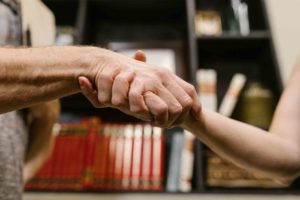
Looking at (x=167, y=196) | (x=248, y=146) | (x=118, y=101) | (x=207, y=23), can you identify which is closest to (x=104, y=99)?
(x=118, y=101)

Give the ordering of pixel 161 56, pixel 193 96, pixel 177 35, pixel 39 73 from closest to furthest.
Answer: pixel 39 73 → pixel 193 96 → pixel 161 56 → pixel 177 35

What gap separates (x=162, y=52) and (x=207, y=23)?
29cm

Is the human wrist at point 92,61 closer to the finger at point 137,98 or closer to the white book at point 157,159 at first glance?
the finger at point 137,98

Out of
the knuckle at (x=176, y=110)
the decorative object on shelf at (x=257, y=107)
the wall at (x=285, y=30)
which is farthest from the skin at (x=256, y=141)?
the wall at (x=285, y=30)

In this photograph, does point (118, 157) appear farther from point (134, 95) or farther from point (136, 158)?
point (134, 95)

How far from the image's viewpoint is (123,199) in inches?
68.5

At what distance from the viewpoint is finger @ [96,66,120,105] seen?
2.69 ft

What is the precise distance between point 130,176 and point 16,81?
1.07 metres

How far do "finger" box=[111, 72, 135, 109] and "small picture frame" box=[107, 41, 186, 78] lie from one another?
1.40 metres

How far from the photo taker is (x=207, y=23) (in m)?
2.26

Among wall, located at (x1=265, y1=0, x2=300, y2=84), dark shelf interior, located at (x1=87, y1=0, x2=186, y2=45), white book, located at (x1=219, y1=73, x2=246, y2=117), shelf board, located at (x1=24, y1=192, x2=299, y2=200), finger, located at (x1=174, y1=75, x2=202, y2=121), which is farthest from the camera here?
dark shelf interior, located at (x1=87, y1=0, x2=186, y2=45)

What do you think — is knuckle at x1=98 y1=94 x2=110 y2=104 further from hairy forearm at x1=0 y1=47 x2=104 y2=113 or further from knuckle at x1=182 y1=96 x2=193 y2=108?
knuckle at x1=182 y1=96 x2=193 y2=108

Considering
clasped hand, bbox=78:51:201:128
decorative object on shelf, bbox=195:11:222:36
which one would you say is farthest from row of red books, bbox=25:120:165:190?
clasped hand, bbox=78:51:201:128

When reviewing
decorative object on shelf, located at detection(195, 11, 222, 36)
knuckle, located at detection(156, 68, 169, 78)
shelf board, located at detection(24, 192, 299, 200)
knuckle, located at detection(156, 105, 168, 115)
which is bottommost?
shelf board, located at detection(24, 192, 299, 200)
